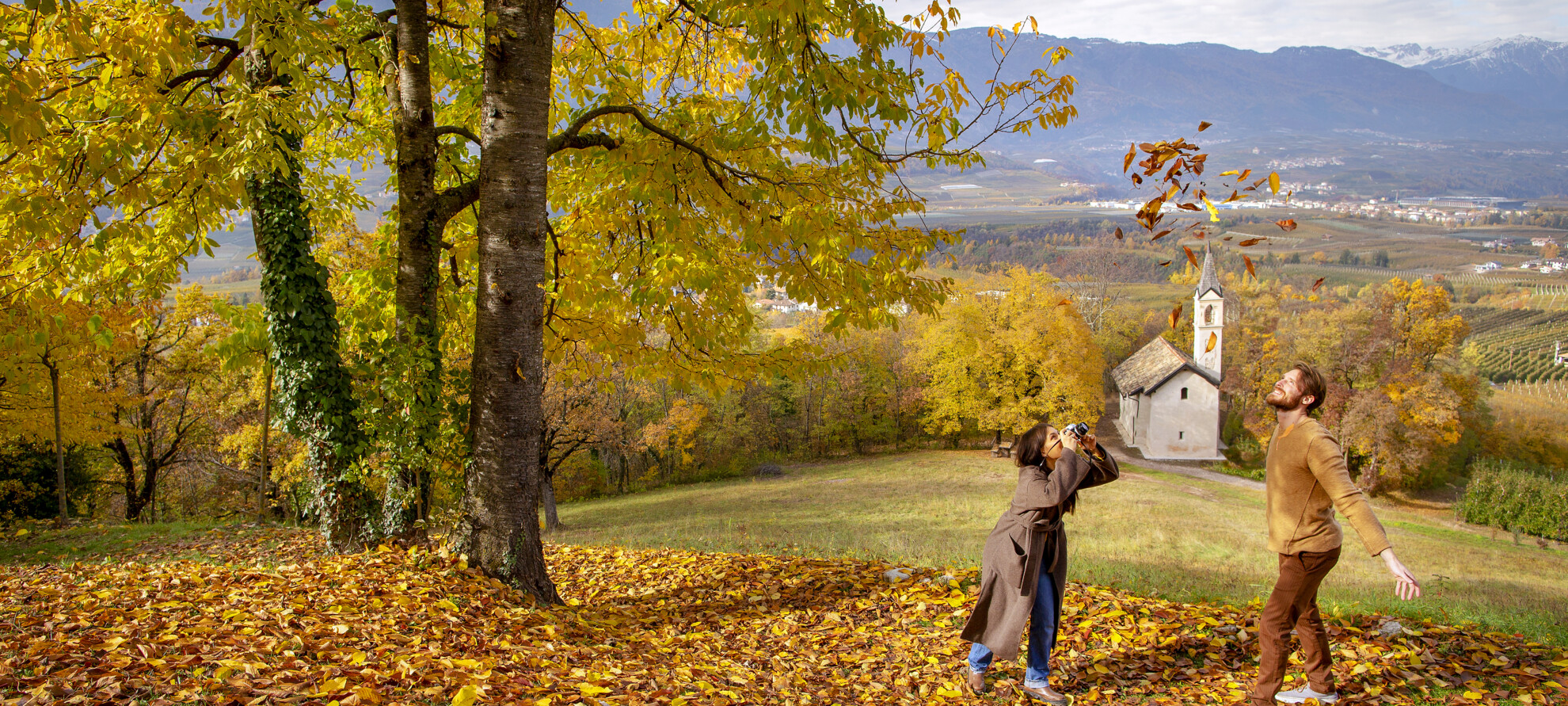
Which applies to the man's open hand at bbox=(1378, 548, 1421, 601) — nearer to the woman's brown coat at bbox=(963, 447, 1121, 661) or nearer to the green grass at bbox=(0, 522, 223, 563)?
the woman's brown coat at bbox=(963, 447, 1121, 661)

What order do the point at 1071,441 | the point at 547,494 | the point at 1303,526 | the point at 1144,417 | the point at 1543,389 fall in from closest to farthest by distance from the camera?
1. the point at 1303,526
2. the point at 1071,441
3. the point at 547,494
4. the point at 1144,417
5. the point at 1543,389

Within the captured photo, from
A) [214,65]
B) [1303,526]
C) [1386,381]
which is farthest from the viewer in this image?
[1386,381]

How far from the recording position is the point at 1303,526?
3.94 meters

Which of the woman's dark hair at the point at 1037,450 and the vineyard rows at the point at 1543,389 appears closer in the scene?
the woman's dark hair at the point at 1037,450

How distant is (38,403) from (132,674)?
64.0 ft

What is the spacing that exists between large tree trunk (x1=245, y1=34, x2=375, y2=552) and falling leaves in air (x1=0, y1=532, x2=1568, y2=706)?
0.55 meters

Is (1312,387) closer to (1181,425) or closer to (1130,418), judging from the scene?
(1181,425)

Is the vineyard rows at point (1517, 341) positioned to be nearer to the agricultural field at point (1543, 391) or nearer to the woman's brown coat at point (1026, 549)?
the agricultural field at point (1543, 391)

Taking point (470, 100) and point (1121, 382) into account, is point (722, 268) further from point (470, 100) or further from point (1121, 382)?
point (1121, 382)

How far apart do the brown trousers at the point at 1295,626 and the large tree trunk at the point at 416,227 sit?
5534 mm

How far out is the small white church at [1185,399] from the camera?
44000 mm

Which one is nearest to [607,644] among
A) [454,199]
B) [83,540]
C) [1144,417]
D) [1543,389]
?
[454,199]

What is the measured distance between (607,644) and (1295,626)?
399 cm

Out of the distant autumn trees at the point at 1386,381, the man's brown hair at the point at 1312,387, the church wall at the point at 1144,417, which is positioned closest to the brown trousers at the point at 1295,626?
the man's brown hair at the point at 1312,387
